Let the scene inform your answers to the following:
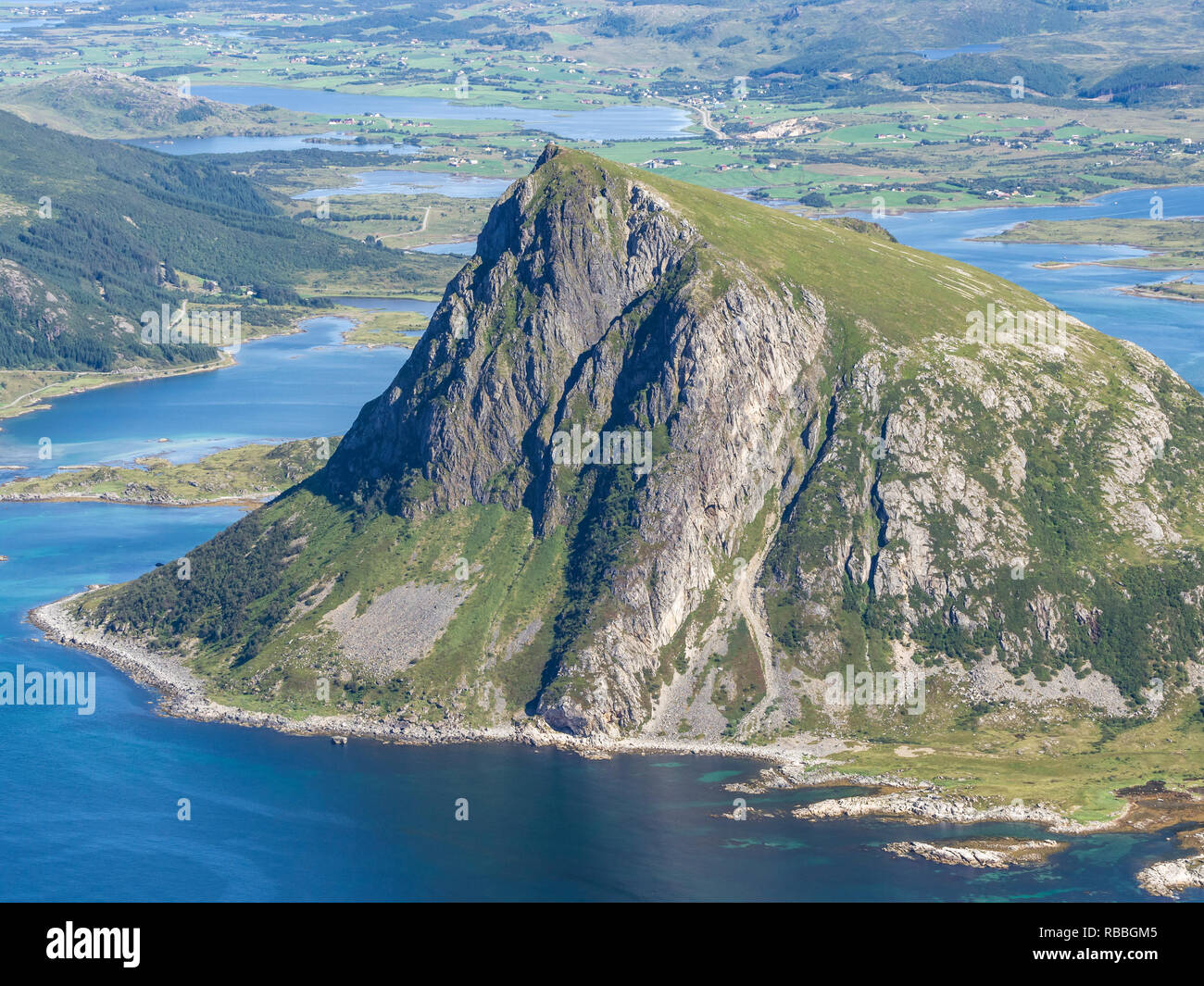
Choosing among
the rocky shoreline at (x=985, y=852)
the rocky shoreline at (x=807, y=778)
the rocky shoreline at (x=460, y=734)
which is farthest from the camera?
the rocky shoreline at (x=460, y=734)

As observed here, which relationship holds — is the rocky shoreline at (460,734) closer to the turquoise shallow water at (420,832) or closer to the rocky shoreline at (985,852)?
the turquoise shallow water at (420,832)

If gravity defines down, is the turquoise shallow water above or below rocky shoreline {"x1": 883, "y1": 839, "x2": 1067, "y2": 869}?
below

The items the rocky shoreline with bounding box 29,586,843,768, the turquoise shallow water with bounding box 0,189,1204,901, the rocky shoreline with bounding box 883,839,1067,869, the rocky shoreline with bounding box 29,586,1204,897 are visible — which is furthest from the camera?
the rocky shoreline with bounding box 29,586,843,768

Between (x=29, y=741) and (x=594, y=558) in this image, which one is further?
(x=594, y=558)

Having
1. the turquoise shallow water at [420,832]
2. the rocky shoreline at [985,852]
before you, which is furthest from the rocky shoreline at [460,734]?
the rocky shoreline at [985,852]

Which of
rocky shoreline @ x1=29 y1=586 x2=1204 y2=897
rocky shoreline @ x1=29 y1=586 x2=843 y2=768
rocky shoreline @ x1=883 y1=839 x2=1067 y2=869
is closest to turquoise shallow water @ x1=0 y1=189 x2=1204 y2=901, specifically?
rocky shoreline @ x1=883 y1=839 x2=1067 y2=869

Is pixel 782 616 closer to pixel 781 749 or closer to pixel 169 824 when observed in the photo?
pixel 781 749

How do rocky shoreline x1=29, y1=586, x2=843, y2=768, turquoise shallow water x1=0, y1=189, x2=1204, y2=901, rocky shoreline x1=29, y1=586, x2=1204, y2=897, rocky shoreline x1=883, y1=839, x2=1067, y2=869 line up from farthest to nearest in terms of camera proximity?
rocky shoreline x1=29, y1=586, x2=843, y2=768
rocky shoreline x1=29, y1=586, x2=1204, y2=897
rocky shoreline x1=883, y1=839, x2=1067, y2=869
turquoise shallow water x1=0, y1=189, x2=1204, y2=901

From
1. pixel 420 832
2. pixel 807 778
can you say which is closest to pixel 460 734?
pixel 420 832

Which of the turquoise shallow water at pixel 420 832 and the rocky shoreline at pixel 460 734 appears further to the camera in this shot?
the rocky shoreline at pixel 460 734

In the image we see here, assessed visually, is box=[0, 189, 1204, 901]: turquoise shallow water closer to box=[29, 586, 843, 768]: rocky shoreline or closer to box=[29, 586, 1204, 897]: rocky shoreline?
box=[29, 586, 1204, 897]: rocky shoreline
